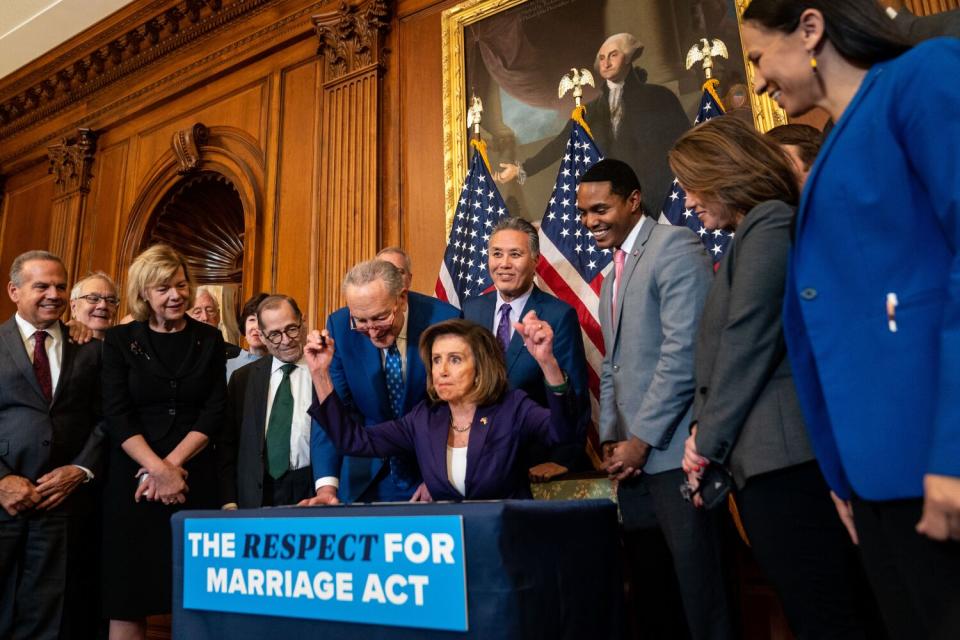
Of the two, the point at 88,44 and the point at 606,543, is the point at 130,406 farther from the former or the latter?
the point at 88,44

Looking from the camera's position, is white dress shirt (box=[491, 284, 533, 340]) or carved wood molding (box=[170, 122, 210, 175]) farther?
carved wood molding (box=[170, 122, 210, 175])

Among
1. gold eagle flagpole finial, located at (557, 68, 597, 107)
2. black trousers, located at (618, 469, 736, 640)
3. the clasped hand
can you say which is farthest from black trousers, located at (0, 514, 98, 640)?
gold eagle flagpole finial, located at (557, 68, 597, 107)

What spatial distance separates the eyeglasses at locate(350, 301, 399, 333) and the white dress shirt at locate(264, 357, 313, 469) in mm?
684

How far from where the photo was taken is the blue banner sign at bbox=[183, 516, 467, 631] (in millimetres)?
1442

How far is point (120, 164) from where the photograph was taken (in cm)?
669

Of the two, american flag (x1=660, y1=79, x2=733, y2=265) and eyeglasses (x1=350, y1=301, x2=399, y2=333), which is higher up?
american flag (x1=660, y1=79, x2=733, y2=265)

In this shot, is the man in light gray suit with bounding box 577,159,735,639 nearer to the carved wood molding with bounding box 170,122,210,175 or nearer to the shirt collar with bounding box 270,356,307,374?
the shirt collar with bounding box 270,356,307,374

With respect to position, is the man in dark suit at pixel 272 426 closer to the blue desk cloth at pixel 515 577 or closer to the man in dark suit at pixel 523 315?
the man in dark suit at pixel 523 315

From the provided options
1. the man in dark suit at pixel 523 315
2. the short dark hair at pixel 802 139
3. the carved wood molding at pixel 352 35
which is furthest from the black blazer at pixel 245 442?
the carved wood molding at pixel 352 35

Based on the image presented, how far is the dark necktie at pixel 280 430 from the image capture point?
305 cm

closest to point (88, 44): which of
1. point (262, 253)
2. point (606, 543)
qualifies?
point (262, 253)

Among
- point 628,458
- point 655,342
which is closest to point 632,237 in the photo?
point 655,342

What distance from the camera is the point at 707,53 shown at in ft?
12.1

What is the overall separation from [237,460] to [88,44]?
18.2 ft
